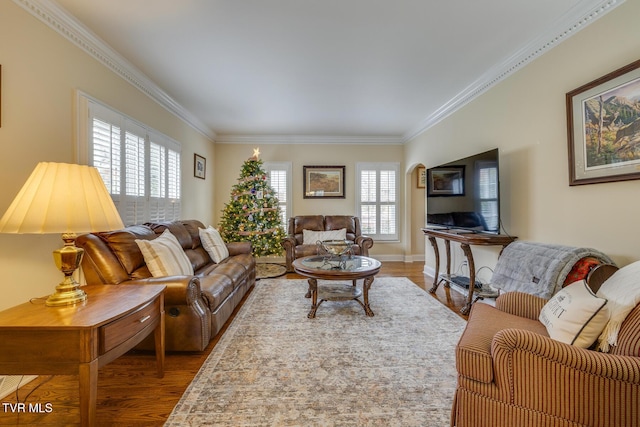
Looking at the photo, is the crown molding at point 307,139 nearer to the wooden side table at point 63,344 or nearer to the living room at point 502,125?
the living room at point 502,125

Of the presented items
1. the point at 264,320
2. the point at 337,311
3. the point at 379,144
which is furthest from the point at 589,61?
the point at 379,144

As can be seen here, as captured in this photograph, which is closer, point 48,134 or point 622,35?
point 622,35

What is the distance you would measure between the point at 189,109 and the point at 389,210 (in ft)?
14.6

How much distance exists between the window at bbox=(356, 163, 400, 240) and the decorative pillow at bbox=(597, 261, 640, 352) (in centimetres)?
473

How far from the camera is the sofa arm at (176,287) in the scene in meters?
2.11

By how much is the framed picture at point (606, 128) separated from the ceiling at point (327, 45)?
0.60 m

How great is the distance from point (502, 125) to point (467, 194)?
86 cm

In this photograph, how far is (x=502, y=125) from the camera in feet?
10.0

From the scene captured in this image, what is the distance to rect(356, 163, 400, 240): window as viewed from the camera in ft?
20.1

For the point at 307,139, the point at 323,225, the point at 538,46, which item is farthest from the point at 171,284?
the point at 307,139

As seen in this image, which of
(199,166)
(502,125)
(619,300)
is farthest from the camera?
(199,166)

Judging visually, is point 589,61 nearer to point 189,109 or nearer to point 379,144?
point 379,144

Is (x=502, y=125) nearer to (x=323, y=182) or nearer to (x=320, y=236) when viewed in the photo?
(x=320, y=236)

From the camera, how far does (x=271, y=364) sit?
2.09m
